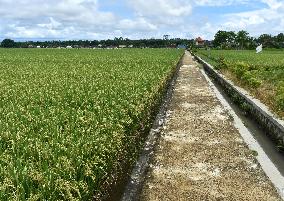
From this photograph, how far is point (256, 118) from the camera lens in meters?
14.1

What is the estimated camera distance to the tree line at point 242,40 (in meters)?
144

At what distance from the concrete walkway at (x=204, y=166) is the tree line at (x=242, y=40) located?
5168 inches

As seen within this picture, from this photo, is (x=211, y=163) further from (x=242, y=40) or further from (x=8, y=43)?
(x=8, y=43)

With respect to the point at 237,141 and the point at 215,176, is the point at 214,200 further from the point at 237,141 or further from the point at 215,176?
the point at 237,141

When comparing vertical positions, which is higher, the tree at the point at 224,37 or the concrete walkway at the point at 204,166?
the concrete walkway at the point at 204,166

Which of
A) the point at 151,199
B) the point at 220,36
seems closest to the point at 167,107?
the point at 151,199

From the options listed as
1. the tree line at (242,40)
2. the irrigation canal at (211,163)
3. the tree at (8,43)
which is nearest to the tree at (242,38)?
the tree line at (242,40)

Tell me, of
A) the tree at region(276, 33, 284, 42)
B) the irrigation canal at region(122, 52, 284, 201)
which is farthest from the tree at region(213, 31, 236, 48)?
the irrigation canal at region(122, 52, 284, 201)

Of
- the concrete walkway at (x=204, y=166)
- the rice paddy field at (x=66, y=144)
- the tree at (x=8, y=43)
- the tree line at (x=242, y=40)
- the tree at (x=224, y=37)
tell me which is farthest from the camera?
the tree at (x=8, y=43)

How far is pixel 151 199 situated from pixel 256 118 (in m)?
7.89

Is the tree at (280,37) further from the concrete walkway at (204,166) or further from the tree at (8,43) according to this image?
the concrete walkway at (204,166)

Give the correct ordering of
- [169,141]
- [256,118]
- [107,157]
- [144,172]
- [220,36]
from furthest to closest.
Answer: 1. [220,36]
2. [256,118]
3. [169,141]
4. [144,172]
5. [107,157]

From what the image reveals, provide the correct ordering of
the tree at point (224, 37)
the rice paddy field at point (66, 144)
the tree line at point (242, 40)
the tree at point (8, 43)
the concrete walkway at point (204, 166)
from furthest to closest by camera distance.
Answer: the tree at point (8, 43) → the tree at point (224, 37) → the tree line at point (242, 40) → the concrete walkway at point (204, 166) → the rice paddy field at point (66, 144)

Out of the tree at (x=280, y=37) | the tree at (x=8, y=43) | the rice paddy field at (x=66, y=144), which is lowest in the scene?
the tree at (x=8, y=43)
